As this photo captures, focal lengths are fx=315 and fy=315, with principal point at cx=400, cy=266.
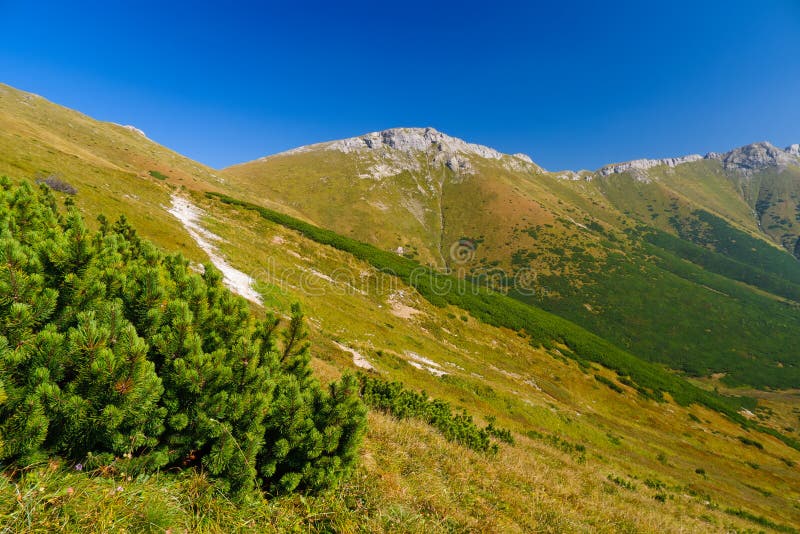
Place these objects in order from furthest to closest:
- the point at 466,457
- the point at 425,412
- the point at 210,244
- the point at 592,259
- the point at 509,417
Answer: the point at 592,259 → the point at 210,244 → the point at 509,417 → the point at 425,412 → the point at 466,457

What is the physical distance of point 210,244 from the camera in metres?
32.0

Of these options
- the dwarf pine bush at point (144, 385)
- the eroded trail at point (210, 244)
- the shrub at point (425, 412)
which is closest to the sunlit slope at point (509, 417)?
the shrub at point (425, 412)

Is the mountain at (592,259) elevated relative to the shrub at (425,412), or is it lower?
elevated

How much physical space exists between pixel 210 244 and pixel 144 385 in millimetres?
33044

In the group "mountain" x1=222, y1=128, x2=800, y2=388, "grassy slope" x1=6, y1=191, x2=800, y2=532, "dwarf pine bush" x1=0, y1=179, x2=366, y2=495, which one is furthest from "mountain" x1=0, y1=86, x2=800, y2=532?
"mountain" x1=222, y1=128, x2=800, y2=388

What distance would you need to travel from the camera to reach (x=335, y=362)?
1795 centimetres

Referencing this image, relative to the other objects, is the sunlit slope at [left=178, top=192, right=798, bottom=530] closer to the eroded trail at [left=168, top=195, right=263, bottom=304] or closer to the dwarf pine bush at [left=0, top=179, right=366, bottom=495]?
the eroded trail at [left=168, top=195, right=263, bottom=304]

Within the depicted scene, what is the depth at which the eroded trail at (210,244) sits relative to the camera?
2378cm

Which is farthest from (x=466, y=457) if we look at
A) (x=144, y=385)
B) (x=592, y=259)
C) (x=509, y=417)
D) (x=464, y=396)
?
(x=592, y=259)

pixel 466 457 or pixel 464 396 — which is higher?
pixel 466 457

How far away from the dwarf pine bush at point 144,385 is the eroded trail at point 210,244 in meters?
15.0

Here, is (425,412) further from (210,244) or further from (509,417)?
(210,244)

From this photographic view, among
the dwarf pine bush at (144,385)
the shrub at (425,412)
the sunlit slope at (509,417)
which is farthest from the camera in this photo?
the shrub at (425,412)

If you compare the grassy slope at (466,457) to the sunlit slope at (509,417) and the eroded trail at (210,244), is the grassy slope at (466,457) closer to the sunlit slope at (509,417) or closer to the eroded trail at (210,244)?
the sunlit slope at (509,417)
